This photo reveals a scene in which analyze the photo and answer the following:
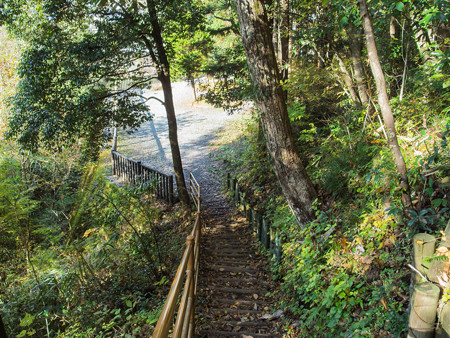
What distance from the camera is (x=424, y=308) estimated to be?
71.5 inches

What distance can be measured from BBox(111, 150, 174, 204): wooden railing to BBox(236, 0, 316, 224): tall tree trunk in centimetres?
513

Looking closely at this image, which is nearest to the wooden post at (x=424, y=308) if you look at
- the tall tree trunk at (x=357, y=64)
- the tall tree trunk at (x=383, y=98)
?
the tall tree trunk at (x=383, y=98)

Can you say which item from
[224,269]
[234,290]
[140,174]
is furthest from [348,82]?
[140,174]

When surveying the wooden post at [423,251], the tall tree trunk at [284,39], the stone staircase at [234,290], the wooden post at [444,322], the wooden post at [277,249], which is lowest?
the stone staircase at [234,290]

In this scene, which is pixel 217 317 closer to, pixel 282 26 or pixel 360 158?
pixel 360 158

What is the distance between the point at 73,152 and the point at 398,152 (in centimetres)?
1139

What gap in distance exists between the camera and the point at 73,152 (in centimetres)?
1151

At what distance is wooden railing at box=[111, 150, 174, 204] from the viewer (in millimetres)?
11734

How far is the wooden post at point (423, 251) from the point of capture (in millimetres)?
1955

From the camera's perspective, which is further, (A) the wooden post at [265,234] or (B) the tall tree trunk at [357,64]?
(A) the wooden post at [265,234]

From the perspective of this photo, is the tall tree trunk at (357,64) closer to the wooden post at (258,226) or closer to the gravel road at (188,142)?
the wooden post at (258,226)

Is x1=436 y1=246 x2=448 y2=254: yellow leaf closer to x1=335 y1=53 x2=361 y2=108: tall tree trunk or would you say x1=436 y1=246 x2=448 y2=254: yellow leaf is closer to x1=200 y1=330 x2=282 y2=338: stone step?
x1=200 y1=330 x2=282 y2=338: stone step

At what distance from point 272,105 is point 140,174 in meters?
7.14

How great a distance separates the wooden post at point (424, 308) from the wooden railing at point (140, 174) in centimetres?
792
